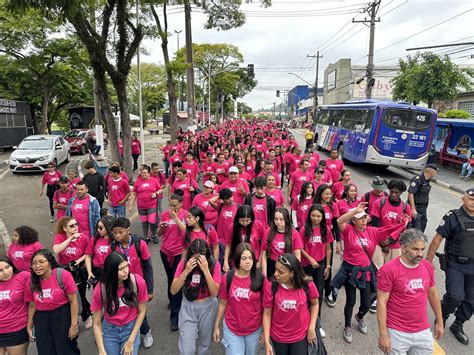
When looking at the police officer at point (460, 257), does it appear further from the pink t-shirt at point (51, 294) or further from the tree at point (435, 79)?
the tree at point (435, 79)

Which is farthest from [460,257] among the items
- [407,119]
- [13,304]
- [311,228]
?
[407,119]

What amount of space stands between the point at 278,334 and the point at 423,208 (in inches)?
174

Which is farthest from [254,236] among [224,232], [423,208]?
[423,208]

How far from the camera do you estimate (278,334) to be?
113 inches

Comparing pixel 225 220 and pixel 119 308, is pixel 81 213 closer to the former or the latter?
pixel 225 220

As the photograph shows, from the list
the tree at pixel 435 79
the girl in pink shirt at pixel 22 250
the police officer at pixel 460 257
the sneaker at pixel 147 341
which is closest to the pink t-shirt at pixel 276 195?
the police officer at pixel 460 257

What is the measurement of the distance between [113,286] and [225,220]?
2038 millimetres

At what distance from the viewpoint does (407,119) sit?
13375mm

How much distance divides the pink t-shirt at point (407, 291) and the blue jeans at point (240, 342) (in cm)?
126

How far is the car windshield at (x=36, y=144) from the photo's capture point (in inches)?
583

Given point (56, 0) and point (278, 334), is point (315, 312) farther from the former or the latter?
point (56, 0)

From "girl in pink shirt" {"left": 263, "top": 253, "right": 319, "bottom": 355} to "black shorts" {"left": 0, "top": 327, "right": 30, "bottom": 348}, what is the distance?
91.8 inches

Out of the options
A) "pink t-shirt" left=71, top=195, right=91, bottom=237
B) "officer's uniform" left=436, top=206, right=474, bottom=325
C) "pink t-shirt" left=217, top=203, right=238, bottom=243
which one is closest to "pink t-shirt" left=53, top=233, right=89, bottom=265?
"pink t-shirt" left=71, top=195, right=91, bottom=237

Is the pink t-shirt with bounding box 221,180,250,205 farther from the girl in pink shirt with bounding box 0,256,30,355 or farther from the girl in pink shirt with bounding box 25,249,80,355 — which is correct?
the girl in pink shirt with bounding box 0,256,30,355
